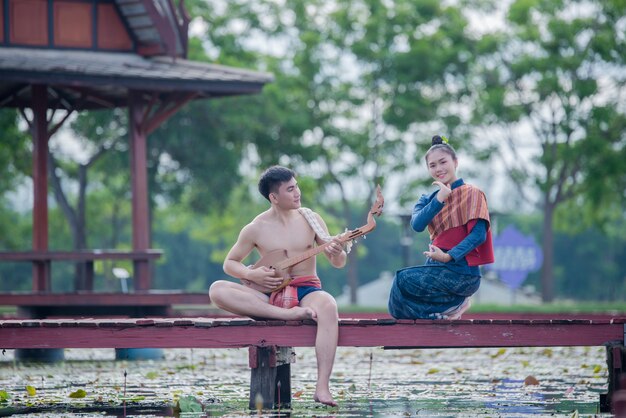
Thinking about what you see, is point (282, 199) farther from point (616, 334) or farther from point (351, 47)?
point (351, 47)

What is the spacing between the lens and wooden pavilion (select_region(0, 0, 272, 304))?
1619 cm

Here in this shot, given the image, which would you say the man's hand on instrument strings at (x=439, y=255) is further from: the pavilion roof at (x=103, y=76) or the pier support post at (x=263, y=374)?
the pavilion roof at (x=103, y=76)

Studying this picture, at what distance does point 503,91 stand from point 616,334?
24639mm

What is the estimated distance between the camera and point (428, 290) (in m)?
8.02

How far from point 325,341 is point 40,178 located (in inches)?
384

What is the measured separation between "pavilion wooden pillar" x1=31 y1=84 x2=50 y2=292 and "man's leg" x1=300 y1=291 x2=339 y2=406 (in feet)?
30.8

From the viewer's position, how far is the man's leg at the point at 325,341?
300 inches

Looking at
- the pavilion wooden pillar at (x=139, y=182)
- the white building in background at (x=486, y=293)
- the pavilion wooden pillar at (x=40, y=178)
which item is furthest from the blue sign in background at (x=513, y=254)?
the pavilion wooden pillar at (x=40, y=178)

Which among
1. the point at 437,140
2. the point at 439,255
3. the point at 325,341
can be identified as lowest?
the point at 325,341

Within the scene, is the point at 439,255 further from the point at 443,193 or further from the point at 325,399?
the point at 325,399

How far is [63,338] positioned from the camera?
8.02 meters

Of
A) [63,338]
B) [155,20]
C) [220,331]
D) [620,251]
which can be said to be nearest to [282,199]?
[220,331]

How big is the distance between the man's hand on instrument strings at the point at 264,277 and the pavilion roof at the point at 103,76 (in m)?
8.53

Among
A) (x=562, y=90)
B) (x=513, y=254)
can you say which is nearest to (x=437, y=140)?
(x=562, y=90)
